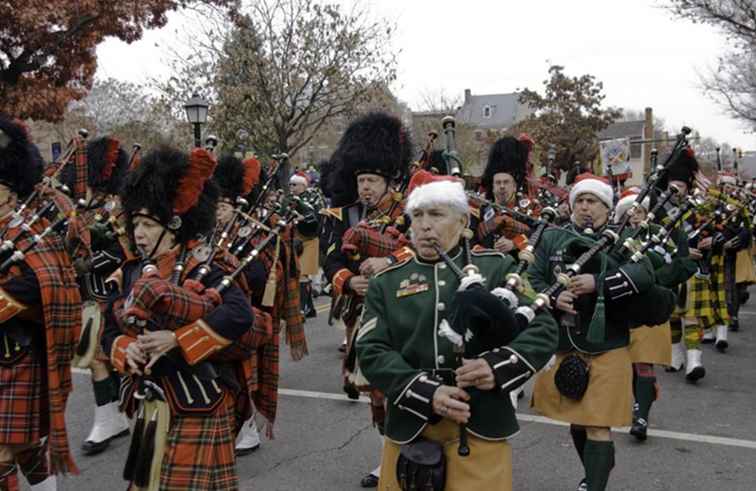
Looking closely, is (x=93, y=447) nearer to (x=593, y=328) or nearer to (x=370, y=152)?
(x=370, y=152)

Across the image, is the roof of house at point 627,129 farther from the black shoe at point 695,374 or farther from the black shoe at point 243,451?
the black shoe at point 243,451

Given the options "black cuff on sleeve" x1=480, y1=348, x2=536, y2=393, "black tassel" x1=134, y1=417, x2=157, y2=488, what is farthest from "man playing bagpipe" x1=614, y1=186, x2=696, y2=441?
"black tassel" x1=134, y1=417, x2=157, y2=488

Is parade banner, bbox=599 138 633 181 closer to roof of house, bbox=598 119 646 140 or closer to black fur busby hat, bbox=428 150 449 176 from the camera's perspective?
black fur busby hat, bbox=428 150 449 176

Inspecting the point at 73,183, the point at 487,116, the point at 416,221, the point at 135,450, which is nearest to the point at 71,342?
the point at 135,450

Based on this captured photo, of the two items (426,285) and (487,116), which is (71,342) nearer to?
(426,285)

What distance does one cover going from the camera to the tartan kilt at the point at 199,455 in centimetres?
319

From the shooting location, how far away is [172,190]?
3430mm

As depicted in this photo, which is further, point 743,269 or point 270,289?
point 743,269

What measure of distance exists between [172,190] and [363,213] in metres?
1.91

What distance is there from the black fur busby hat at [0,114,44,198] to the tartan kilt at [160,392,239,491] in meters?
1.69

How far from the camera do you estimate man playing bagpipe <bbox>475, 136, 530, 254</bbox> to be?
19.7 ft

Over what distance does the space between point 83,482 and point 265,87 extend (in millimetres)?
14490

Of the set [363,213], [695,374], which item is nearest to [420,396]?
[363,213]

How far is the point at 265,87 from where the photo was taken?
18.3 meters
